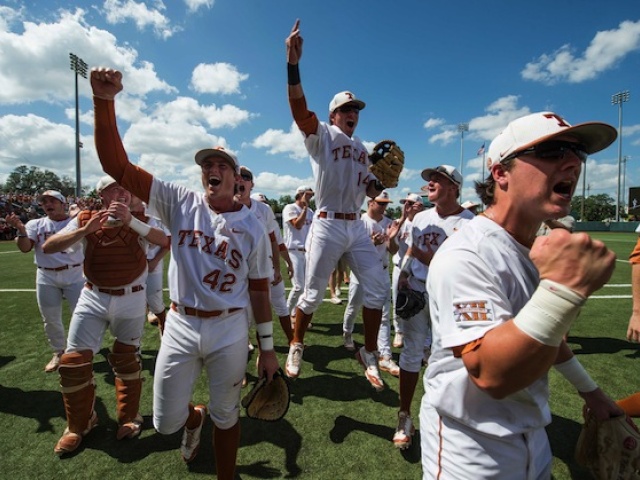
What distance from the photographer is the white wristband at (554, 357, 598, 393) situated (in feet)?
5.68

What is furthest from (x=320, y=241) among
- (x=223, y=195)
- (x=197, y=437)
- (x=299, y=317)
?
(x=197, y=437)

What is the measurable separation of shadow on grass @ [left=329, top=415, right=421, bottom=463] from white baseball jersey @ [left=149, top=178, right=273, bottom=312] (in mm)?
1733

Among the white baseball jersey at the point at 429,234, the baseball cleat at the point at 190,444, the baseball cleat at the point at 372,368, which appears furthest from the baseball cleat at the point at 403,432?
the baseball cleat at the point at 190,444

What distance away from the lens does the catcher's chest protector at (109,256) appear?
11.5ft

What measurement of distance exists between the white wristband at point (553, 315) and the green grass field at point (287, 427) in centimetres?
246

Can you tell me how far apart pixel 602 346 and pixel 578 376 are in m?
5.28

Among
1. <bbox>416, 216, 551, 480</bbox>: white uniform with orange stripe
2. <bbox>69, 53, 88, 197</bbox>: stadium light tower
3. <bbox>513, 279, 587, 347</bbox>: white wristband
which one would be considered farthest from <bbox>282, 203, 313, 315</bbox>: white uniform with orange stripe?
<bbox>69, 53, 88, 197</bbox>: stadium light tower

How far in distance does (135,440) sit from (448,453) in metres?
3.16

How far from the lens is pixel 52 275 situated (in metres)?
4.85

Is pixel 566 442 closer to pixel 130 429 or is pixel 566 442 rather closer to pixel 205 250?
pixel 205 250

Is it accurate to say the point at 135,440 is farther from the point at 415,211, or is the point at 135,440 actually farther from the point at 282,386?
the point at 415,211

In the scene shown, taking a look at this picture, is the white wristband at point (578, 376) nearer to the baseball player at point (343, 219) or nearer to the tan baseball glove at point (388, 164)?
the baseball player at point (343, 219)

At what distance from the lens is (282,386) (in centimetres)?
269

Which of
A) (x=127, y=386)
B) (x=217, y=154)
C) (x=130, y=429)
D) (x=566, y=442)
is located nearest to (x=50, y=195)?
(x=127, y=386)
